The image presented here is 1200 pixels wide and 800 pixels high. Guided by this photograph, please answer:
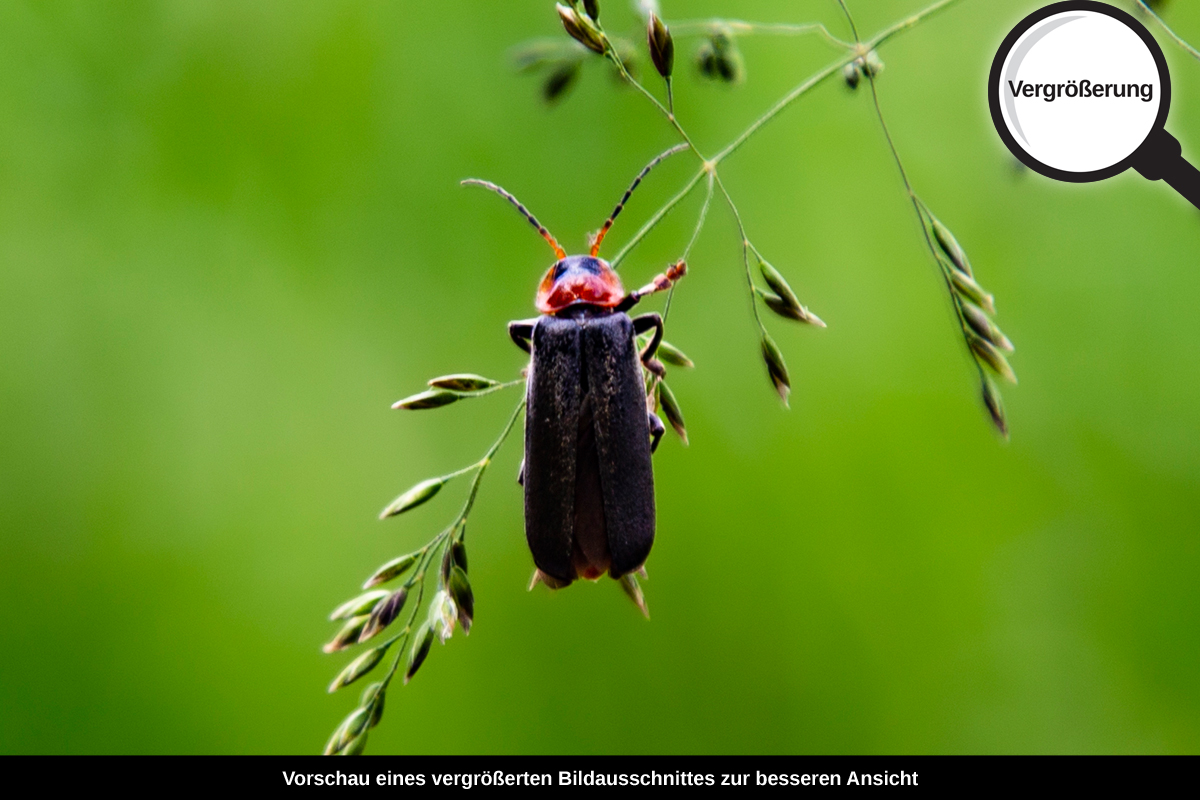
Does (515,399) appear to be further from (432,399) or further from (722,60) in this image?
(722,60)

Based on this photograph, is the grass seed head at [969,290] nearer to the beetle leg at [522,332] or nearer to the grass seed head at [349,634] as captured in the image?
the beetle leg at [522,332]

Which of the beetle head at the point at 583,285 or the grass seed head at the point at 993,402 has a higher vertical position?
the beetle head at the point at 583,285

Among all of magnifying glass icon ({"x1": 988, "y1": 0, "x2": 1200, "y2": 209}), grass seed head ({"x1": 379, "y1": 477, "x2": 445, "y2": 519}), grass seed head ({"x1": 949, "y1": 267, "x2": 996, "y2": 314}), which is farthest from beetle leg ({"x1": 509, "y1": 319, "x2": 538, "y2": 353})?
magnifying glass icon ({"x1": 988, "y1": 0, "x2": 1200, "y2": 209})

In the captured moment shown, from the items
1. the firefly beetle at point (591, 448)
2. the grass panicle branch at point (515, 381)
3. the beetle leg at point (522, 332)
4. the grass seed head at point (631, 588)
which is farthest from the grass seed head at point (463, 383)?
the grass seed head at point (631, 588)

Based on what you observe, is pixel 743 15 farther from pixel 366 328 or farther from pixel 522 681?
pixel 522 681

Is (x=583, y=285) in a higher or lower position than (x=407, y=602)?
higher

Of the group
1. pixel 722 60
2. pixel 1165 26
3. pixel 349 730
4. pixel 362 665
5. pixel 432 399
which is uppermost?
pixel 722 60
